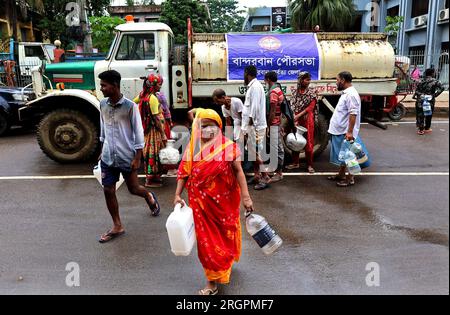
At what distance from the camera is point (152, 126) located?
5285mm

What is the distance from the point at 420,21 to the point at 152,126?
12.5 metres

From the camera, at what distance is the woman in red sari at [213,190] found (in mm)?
2764

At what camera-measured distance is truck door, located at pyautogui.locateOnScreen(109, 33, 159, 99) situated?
21.4 ft

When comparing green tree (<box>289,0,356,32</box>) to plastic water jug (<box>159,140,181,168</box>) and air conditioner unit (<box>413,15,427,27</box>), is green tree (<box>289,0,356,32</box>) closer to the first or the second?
air conditioner unit (<box>413,15,427,27</box>)

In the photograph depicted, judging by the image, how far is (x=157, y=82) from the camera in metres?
5.22

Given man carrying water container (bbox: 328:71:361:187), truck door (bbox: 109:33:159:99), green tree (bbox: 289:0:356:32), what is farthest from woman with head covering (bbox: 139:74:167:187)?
green tree (bbox: 289:0:356:32)

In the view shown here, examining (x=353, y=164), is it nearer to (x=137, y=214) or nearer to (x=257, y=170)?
(x=257, y=170)

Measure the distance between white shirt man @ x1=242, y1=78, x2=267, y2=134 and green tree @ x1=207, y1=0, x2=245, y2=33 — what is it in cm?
4530

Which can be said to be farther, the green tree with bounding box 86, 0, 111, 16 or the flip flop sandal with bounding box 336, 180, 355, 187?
the green tree with bounding box 86, 0, 111, 16

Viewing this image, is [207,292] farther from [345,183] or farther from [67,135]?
[67,135]

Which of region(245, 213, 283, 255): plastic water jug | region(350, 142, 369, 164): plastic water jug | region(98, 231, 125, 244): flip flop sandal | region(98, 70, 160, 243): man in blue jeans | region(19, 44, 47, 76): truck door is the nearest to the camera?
region(245, 213, 283, 255): plastic water jug

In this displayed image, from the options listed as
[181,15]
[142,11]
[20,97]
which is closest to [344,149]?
[20,97]

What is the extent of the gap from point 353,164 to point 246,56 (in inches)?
96.9

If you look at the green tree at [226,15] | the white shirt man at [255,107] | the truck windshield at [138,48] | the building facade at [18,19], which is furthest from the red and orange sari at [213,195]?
the green tree at [226,15]
